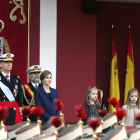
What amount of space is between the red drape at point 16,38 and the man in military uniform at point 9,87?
60.9 inches

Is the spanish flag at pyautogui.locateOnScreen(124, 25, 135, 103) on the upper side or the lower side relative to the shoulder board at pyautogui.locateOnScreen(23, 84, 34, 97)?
upper

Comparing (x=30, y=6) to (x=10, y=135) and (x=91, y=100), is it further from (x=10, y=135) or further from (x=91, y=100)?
(x=10, y=135)

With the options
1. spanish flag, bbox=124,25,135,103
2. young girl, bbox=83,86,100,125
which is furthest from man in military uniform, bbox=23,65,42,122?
spanish flag, bbox=124,25,135,103

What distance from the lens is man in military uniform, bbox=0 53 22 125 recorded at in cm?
703

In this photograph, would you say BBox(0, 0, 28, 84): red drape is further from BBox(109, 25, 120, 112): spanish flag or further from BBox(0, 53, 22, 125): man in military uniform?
BBox(109, 25, 120, 112): spanish flag

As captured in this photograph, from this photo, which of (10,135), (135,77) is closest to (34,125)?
(10,135)

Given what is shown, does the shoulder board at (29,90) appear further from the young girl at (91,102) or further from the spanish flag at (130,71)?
the spanish flag at (130,71)

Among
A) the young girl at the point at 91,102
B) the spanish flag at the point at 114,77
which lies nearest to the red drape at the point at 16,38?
the spanish flag at the point at 114,77

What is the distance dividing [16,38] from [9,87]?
6.00ft

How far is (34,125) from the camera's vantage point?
3.99 meters

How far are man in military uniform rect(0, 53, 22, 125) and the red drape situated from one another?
60.9 inches

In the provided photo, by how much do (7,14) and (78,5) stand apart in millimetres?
1126

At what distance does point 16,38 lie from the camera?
8.79 metres

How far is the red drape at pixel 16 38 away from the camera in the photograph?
28.7 feet
